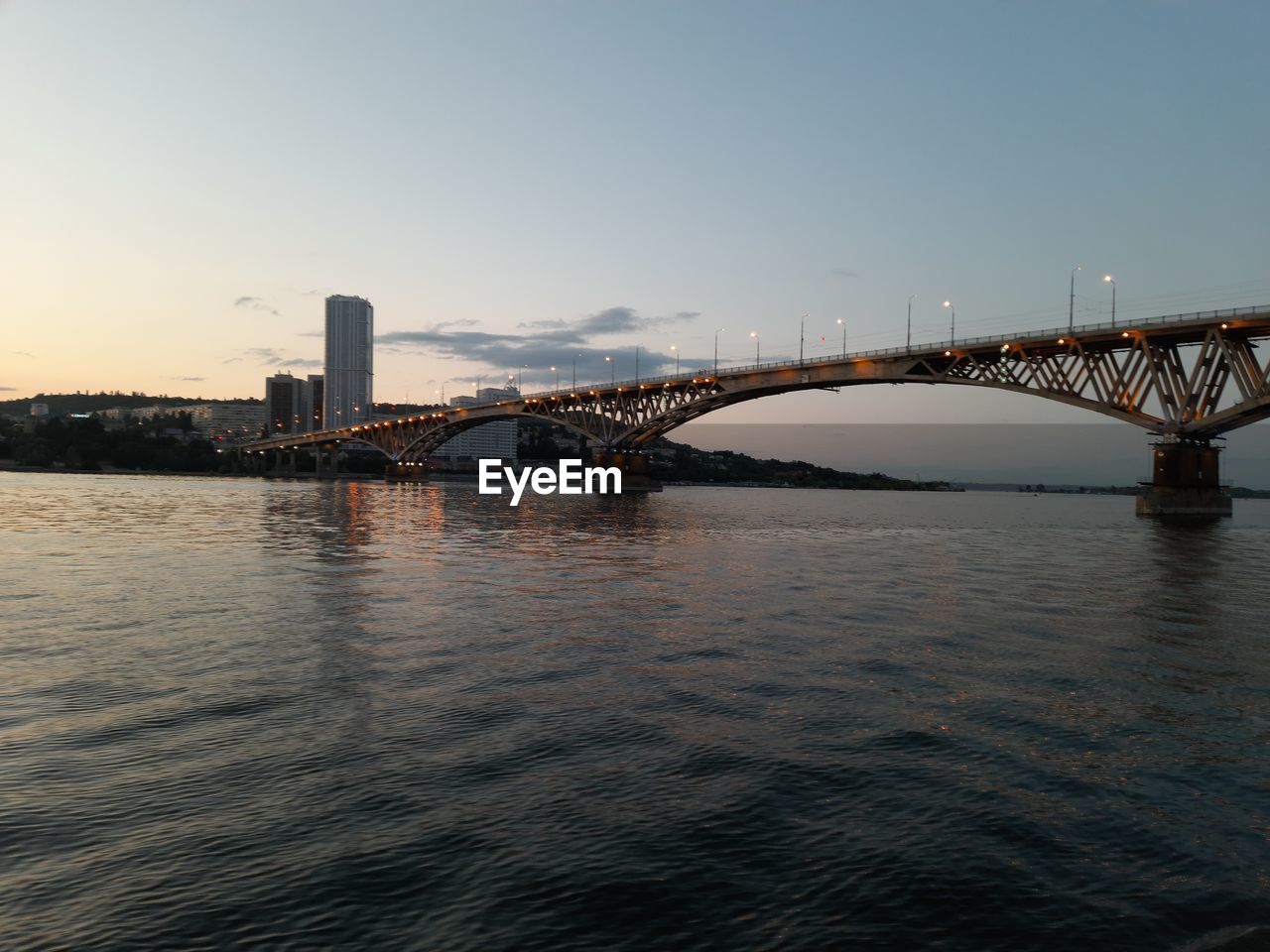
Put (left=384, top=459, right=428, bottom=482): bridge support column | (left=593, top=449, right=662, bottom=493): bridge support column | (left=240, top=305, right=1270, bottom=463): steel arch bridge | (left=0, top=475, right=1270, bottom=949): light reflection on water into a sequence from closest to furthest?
1. (left=0, top=475, right=1270, bottom=949): light reflection on water
2. (left=240, top=305, right=1270, bottom=463): steel arch bridge
3. (left=593, top=449, right=662, bottom=493): bridge support column
4. (left=384, top=459, right=428, bottom=482): bridge support column

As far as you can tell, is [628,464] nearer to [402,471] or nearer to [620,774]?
[402,471]

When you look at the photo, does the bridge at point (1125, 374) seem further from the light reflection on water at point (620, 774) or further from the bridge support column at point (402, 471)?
the bridge support column at point (402, 471)

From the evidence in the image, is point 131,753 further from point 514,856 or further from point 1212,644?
point 1212,644

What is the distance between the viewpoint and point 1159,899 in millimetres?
5984

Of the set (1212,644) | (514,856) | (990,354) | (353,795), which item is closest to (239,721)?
(353,795)

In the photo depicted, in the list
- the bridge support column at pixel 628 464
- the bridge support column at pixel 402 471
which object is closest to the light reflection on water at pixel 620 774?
the bridge support column at pixel 628 464

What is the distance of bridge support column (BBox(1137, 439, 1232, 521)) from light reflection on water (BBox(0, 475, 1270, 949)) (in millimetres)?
54893

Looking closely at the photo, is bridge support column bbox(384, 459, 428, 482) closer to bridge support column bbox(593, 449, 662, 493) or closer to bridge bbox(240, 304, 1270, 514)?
bridge support column bbox(593, 449, 662, 493)

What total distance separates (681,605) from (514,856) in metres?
14.2

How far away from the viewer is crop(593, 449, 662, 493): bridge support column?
121 metres

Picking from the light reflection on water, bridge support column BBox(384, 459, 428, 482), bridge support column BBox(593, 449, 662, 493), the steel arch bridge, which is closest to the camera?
the light reflection on water

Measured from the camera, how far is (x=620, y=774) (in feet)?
27.1

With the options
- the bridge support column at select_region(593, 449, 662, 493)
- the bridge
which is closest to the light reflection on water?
the bridge

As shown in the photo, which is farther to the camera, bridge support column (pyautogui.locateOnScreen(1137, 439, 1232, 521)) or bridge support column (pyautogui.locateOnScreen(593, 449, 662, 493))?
bridge support column (pyautogui.locateOnScreen(593, 449, 662, 493))
